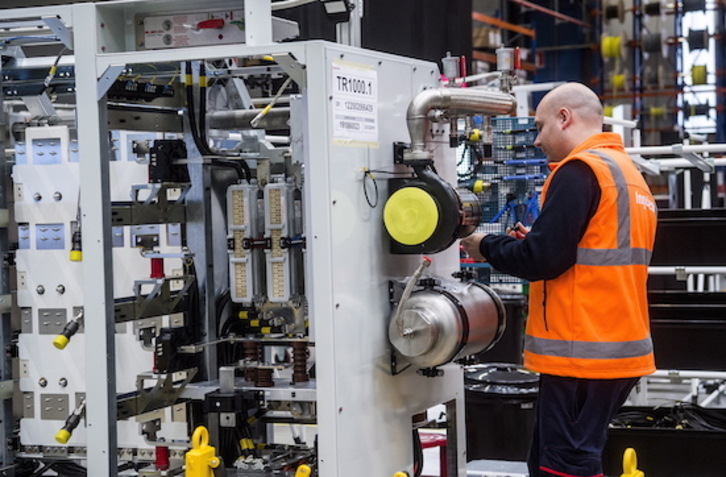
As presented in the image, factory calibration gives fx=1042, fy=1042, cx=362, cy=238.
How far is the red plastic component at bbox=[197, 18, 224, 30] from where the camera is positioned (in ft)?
12.5

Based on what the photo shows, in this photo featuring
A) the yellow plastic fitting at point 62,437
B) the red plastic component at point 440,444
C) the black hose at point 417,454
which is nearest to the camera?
the yellow plastic fitting at point 62,437

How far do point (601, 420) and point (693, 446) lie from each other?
2099 mm

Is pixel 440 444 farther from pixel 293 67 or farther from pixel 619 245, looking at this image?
pixel 293 67

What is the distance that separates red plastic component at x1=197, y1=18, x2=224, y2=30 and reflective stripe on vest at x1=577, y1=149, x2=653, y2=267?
1.45 meters

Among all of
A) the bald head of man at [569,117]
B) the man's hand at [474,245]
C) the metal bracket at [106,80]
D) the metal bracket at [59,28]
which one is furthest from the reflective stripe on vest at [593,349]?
the metal bracket at [59,28]

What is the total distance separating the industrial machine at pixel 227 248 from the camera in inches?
144

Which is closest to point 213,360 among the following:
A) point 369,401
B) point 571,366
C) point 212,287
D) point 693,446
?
point 212,287

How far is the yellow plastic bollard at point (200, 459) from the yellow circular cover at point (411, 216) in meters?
1.03

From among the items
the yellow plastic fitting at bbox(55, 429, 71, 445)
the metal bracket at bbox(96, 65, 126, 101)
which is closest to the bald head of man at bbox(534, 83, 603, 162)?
the metal bracket at bbox(96, 65, 126, 101)

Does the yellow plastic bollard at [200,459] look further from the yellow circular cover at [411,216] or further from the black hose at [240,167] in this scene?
the black hose at [240,167]

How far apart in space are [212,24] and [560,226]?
1461mm

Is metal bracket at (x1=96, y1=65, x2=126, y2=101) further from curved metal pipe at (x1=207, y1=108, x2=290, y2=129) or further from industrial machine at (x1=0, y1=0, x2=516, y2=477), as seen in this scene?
curved metal pipe at (x1=207, y1=108, x2=290, y2=129)

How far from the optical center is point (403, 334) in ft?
12.4

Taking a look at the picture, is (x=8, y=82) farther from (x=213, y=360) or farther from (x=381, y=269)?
(x=381, y=269)
